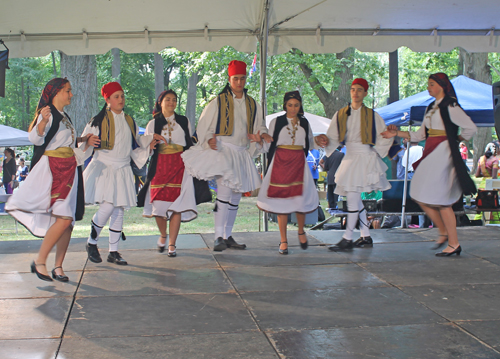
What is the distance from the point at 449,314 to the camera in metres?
3.55

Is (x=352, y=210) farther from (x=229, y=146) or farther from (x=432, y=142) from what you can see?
(x=229, y=146)

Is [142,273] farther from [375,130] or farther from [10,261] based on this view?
[375,130]

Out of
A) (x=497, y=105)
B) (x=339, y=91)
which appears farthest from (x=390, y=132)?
(x=339, y=91)

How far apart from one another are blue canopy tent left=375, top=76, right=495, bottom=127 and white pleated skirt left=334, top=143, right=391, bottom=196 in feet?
9.06

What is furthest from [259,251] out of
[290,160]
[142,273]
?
[142,273]

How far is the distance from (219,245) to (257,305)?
199cm

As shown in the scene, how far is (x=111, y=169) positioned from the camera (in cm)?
510

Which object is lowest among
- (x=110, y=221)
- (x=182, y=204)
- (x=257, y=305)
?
(x=257, y=305)

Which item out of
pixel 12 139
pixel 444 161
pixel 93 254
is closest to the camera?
pixel 93 254

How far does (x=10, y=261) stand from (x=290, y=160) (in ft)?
9.98

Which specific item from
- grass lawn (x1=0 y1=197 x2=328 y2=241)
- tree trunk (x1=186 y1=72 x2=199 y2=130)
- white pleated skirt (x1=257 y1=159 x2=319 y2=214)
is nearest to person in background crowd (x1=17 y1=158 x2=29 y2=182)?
grass lawn (x1=0 y1=197 x2=328 y2=241)

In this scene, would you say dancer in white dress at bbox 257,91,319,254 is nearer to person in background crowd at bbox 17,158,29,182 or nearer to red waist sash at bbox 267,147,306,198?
red waist sash at bbox 267,147,306,198

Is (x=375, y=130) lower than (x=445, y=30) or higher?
lower

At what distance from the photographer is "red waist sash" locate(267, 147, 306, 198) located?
5.71 metres
